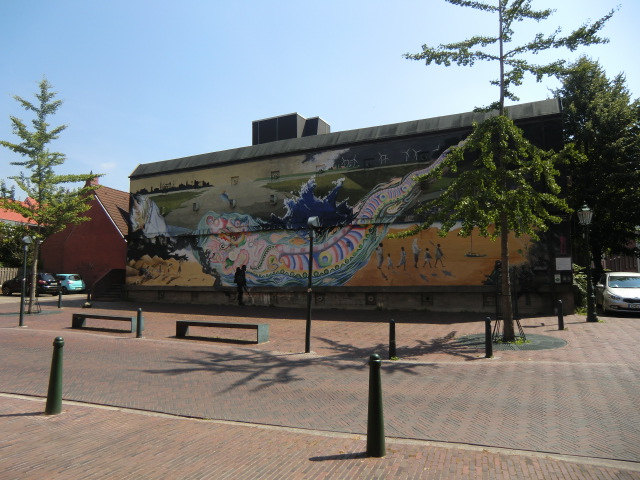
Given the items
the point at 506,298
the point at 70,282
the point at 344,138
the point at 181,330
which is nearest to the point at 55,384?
the point at 181,330

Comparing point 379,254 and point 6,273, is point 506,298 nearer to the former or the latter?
point 379,254

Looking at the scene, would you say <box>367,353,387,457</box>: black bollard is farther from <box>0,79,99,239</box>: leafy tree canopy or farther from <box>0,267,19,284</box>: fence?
<box>0,267,19,284</box>: fence

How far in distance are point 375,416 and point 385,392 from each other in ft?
8.56

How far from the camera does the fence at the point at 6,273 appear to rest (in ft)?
105

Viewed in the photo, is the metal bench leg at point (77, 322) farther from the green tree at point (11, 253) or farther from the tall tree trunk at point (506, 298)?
the green tree at point (11, 253)

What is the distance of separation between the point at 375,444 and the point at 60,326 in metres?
14.0

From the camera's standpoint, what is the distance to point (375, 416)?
4168 millimetres

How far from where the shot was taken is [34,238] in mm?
17500

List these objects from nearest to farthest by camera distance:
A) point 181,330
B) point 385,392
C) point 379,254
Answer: point 385,392
point 181,330
point 379,254

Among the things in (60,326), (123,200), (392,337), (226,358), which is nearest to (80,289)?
(123,200)

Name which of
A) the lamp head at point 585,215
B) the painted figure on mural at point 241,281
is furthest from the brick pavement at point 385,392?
the painted figure on mural at point 241,281

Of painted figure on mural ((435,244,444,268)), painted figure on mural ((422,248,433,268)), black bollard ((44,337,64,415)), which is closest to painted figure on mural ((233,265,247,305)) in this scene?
painted figure on mural ((422,248,433,268))

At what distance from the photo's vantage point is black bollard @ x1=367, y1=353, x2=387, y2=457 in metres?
4.16

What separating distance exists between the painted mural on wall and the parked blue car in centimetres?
737
